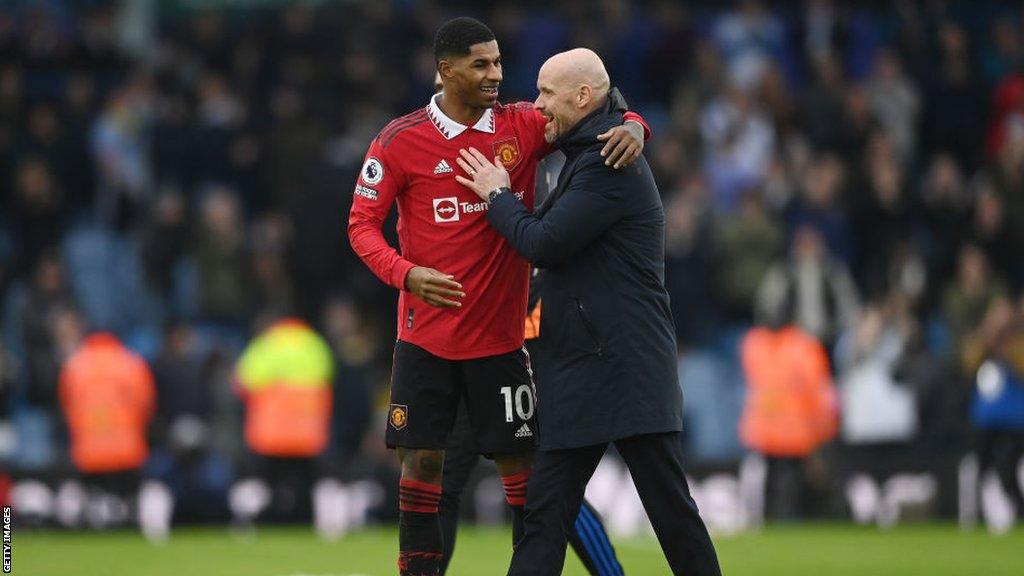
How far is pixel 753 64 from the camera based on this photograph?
20.1 meters

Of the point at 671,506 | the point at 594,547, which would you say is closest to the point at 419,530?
the point at 594,547

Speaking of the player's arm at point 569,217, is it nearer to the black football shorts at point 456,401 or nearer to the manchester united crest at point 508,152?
the manchester united crest at point 508,152

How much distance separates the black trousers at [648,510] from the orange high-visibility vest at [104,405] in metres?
10.1

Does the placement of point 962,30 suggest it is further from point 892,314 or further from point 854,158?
point 892,314

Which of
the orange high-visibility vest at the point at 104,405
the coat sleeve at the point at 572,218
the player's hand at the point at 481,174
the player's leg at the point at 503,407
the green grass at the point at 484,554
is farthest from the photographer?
the orange high-visibility vest at the point at 104,405

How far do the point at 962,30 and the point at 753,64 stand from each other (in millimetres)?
2473

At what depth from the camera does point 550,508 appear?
26.1 feet

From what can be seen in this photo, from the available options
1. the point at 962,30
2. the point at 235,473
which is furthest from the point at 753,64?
the point at 235,473

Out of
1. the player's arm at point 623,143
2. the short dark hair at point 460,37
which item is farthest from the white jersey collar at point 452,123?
the player's arm at point 623,143

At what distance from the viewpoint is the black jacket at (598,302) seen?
25.8 ft

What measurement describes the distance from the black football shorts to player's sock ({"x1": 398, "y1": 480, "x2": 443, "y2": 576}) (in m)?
0.20

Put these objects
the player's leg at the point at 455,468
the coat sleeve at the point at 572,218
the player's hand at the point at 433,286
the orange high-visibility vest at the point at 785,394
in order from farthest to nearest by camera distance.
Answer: the orange high-visibility vest at the point at 785,394, the player's leg at the point at 455,468, the player's hand at the point at 433,286, the coat sleeve at the point at 572,218

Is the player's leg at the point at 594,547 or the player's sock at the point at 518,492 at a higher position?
the player's sock at the point at 518,492

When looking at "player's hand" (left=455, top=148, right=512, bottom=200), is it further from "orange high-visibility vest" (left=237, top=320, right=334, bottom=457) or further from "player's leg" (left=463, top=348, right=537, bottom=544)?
"orange high-visibility vest" (left=237, top=320, right=334, bottom=457)
